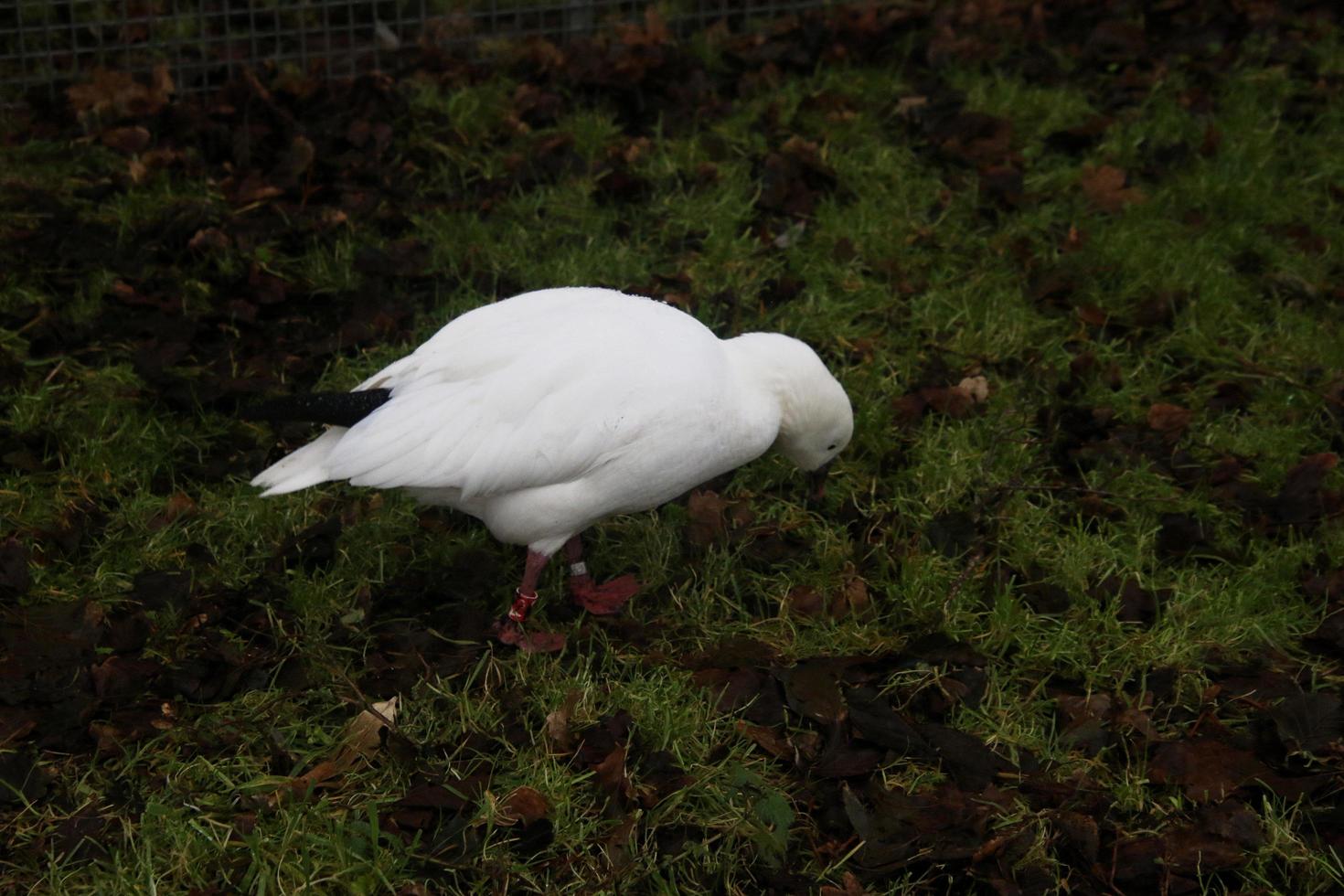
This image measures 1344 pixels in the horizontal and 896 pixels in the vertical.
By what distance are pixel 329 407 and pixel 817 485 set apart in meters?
1.40

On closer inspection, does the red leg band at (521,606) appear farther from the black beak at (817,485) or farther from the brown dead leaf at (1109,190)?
the brown dead leaf at (1109,190)

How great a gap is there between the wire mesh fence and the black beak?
2854 mm

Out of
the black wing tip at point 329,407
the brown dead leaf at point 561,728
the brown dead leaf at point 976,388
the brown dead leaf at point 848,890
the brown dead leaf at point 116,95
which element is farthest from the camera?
the brown dead leaf at point 116,95

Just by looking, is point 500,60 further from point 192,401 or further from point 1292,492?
point 1292,492

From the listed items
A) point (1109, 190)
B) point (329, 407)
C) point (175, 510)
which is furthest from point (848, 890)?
point (1109, 190)

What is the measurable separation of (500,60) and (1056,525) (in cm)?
326

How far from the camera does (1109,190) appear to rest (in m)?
5.01

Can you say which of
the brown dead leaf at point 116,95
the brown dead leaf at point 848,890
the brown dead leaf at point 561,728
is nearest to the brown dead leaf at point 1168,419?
the brown dead leaf at point 848,890

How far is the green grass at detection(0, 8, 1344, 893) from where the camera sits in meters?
2.86

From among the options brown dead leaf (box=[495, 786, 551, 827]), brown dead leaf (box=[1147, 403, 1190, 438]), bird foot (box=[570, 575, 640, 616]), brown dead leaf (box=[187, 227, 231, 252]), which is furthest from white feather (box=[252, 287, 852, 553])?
brown dead leaf (box=[187, 227, 231, 252])

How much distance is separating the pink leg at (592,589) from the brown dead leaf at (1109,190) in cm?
258

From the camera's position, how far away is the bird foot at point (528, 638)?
3.35 meters

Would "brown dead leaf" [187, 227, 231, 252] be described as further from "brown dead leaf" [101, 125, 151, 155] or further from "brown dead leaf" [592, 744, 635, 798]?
"brown dead leaf" [592, 744, 635, 798]

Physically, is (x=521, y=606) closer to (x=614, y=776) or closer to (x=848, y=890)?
(x=614, y=776)
